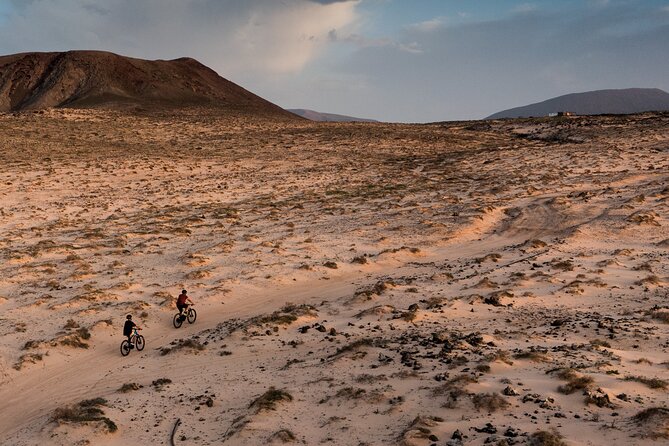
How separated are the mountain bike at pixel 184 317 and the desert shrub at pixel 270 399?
6.28 metres

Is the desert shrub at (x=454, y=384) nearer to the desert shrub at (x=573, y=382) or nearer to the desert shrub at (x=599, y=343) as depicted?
the desert shrub at (x=573, y=382)

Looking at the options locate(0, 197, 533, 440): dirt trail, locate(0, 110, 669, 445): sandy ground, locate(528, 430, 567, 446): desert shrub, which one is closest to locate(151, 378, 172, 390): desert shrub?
locate(0, 110, 669, 445): sandy ground

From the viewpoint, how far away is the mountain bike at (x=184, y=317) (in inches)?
689

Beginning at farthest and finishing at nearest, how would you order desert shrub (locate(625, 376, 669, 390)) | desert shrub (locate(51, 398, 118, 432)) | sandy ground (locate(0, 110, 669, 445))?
desert shrub (locate(51, 398, 118, 432))
sandy ground (locate(0, 110, 669, 445))
desert shrub (locate(625, 376, 669, 390))

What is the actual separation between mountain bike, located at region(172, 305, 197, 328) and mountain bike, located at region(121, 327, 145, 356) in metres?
1.67

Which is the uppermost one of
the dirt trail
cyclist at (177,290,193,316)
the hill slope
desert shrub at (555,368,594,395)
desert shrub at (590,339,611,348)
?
the hill slope

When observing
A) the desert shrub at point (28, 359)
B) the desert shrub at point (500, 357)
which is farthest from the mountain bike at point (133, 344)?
the desert shrub at point (500, 357)

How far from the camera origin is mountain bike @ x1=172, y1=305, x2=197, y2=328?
17.5 metres

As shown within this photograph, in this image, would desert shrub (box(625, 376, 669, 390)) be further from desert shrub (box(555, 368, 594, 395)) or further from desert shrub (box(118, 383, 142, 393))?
desert shrub (box(118, 383, 142, 393))

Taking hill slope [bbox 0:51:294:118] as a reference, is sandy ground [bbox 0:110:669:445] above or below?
below

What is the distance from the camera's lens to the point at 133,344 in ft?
51.7

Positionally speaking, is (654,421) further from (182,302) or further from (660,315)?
(182,302)

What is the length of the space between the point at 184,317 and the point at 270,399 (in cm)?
676

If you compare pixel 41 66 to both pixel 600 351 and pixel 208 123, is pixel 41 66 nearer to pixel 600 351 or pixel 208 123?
pixel 208 123
